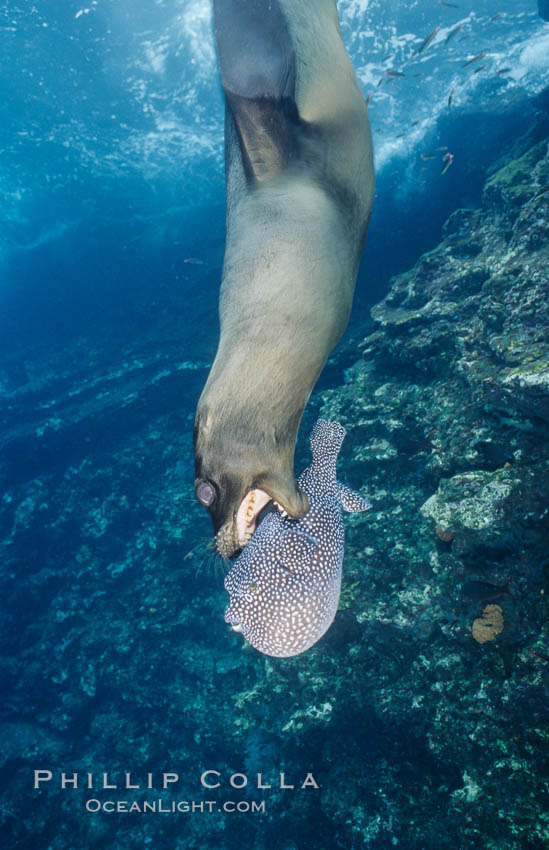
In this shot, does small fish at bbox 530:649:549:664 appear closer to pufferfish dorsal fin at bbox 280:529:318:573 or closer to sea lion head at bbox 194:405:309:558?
pufferfish dorsal fin at bbox 280:529:318:573

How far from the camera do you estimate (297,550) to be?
233cm

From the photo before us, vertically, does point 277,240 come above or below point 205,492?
above

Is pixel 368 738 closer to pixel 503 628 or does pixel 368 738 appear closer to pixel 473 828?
pixel 473 828

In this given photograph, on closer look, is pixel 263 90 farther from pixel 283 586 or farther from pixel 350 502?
pixel 350 502

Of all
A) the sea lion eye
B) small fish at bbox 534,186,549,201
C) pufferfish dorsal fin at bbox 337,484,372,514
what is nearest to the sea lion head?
the sea lion eye

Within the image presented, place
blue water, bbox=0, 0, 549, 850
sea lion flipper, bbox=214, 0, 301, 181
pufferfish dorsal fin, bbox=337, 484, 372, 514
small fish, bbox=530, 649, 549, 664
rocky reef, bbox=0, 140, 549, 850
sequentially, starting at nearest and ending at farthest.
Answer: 1. sea lion flipper, bbox=214, 0, 301, 181
2. small fish, bbox=530, 649, 549, 664
3. pufferfish dorsal fin, bbox=337, 484, 372, 514
4. rocky reef, bbox=0, 140, 549, 850
5. blue water, bbox=0, 0, 549, 850

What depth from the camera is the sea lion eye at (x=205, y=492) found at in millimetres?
1309

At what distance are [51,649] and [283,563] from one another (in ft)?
29.7

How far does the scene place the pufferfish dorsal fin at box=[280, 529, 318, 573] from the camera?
228 cm

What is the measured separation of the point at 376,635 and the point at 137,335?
1833 centimetres

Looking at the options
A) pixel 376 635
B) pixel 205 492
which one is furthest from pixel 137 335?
pixel 205 492

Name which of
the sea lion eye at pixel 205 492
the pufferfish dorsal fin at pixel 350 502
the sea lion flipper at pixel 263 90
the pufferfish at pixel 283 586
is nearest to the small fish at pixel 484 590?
the pufferfish dorsal fin at pixel 350 502

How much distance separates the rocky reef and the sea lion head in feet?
9.62

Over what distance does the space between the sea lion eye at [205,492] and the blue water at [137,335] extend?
1284 mm
